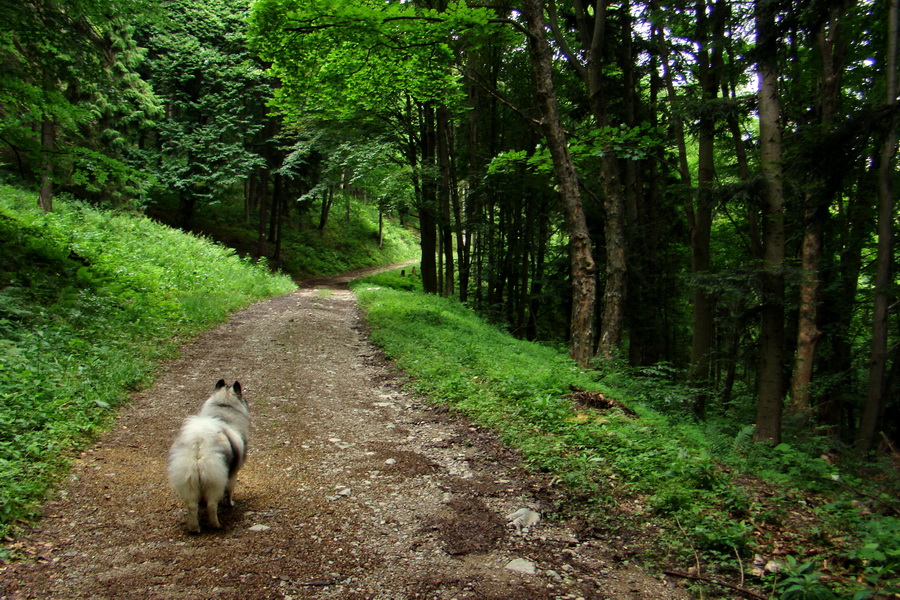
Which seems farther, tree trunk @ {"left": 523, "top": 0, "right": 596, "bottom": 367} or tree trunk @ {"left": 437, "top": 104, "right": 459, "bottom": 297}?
tree trunk @ {"left": 437, "top": 104, "right": 459, "bottom": 297}

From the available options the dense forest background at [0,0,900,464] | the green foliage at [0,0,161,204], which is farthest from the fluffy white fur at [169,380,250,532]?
the green foliage at [0,0,161,204]

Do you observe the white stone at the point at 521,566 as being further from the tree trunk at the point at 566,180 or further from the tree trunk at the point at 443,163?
the tree trunk at the point at 443,163

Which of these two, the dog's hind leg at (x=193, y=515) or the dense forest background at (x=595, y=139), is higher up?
the dense forest background at (x=595, y=139)

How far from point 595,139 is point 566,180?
1.11 meters

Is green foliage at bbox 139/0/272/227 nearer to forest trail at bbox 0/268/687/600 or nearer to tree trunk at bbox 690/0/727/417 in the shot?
forest trail at bbox 0/268/687/600

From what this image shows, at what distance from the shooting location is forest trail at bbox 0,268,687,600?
9.82 feet

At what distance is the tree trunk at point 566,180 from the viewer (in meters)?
8.63

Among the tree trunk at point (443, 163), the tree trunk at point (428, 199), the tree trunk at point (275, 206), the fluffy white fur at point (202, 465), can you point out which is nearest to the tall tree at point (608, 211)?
the tree trunk at point (443, 163)

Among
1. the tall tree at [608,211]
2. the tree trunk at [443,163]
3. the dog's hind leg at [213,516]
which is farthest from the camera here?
the tree trunk at [443,163]

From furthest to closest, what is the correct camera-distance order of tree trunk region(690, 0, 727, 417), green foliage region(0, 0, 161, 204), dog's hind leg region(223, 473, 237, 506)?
tree trunk region(690, 0, 727, 417), green foliage region(0, 0, 161, 204), dog's hind leg region(223, 473, 237, 506)

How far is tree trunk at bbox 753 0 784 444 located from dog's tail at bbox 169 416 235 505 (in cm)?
693

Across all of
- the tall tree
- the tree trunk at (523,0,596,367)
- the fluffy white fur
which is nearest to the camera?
the fluffy white fur

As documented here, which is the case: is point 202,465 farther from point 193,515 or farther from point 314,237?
point 314,237

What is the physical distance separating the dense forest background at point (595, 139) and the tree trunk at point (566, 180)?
0.04m
